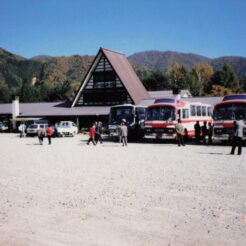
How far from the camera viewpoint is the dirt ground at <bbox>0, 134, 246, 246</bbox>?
5.10 meters

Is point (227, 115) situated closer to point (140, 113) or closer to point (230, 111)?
point (230, 111)

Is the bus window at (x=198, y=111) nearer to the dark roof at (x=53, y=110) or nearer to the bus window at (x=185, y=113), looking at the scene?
the bus window at (x=185, y=113)

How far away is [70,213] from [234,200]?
3.46 m

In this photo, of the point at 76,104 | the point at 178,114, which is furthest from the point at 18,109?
the point at 178,114

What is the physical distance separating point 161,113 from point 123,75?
20.1 m

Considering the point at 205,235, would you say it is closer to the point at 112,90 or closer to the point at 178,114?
the point at 178,114

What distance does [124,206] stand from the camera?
22.4 feet

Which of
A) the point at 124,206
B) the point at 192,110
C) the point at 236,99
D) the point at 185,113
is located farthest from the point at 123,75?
the point at 124,206

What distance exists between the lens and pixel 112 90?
1687 inches

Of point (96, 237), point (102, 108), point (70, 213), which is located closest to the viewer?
point (96, 237)

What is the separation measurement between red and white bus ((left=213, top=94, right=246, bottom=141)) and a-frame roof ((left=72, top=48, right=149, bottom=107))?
65.8ft

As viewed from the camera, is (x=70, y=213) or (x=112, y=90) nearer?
(x=70, y=213)

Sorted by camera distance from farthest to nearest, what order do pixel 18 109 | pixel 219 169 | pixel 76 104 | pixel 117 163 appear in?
pixel 18 109, pixel 76 104, pixel 117 163, pixel 219 169

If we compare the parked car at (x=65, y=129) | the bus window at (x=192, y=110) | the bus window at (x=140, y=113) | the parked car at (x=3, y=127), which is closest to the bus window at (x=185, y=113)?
the bus window at (x=192, y=110)
